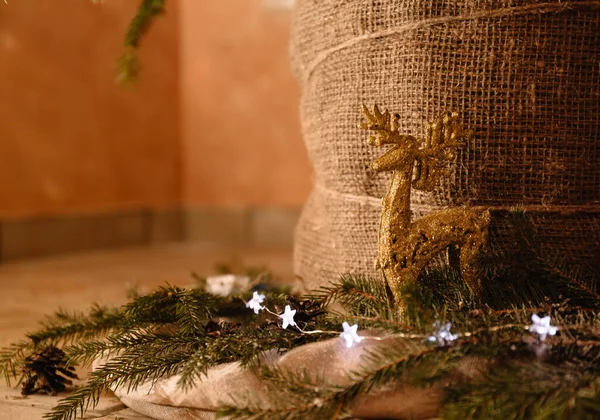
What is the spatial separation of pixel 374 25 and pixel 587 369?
459 mm

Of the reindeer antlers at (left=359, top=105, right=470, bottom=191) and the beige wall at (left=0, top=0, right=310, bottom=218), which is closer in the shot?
the reindeer antlers at (left=359, top=105, right=470, bottom=191)

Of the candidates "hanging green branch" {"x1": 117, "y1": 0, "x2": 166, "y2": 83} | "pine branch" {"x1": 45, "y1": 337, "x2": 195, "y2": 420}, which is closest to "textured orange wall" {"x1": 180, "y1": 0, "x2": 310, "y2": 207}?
"hanging green branch" {"x1": 117, "y1": 0, "x2": 166, "y2": 83}

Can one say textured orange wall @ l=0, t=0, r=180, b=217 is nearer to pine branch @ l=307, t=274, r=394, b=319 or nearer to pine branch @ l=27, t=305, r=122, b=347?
pine branch @ l=27, t=305, r=122, b=347

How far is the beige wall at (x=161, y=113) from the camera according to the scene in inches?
79.6

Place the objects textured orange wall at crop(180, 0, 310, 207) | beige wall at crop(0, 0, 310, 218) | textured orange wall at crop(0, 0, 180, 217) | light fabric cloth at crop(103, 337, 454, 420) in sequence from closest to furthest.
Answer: light fabric cloth at crop(103, 337, 454, 420)
textured orange wall at crop(0, 0, 180, 217)
beige wall at crop(0, 0, 310, 218)
textured orange wall at crop(180, 0, 310, 207)

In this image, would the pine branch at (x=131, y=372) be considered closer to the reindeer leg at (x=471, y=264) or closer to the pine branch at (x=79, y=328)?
the pine branch at (x=79, y=328)

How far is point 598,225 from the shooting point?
0.78 m

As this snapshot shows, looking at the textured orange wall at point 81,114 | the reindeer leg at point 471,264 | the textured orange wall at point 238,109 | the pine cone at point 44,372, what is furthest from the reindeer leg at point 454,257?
the textured orange wall at point 238,109

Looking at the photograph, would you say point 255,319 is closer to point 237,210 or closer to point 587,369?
point 587,369

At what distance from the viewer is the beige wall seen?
2021mm

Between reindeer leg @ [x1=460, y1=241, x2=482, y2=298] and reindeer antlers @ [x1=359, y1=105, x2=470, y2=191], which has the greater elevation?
reindeer antlers @ [x1=359, y1=105, x2=470, y2=191]

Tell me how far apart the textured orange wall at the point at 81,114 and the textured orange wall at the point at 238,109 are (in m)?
0.08

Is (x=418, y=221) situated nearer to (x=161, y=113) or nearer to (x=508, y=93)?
(x=508, y=93)

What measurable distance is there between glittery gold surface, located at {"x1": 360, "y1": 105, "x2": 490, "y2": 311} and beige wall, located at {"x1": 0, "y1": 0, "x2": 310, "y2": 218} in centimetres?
155
